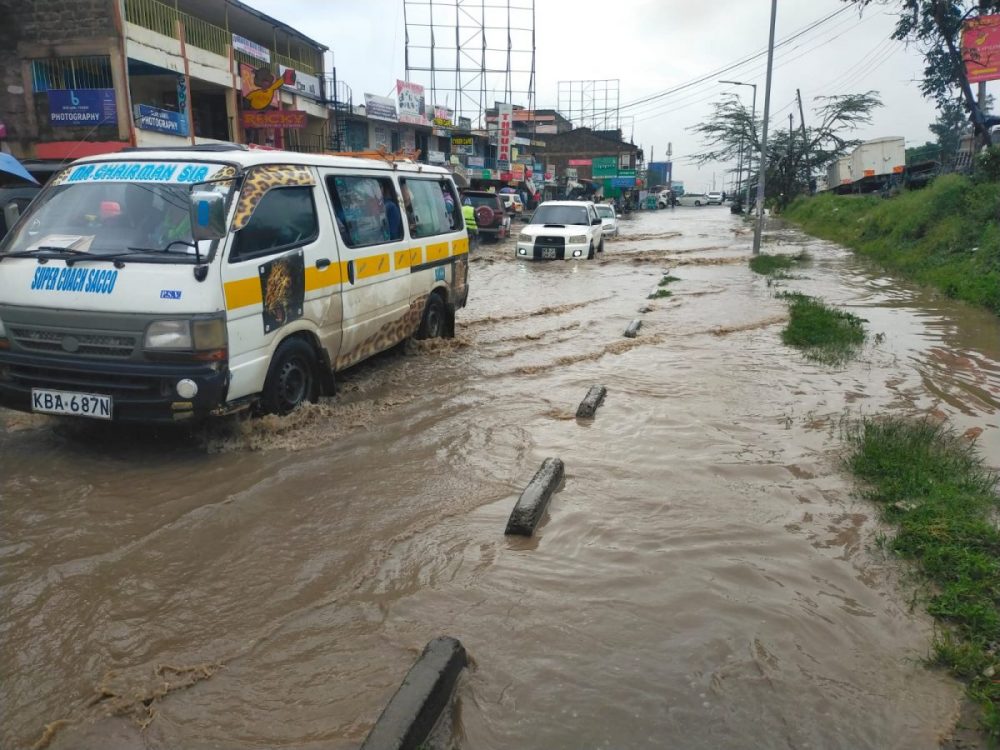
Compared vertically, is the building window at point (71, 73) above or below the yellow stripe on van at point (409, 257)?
above

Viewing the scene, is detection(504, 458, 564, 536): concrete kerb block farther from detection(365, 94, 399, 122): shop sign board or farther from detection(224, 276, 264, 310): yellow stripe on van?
detection(365, 94, 399, 122): shop sign board

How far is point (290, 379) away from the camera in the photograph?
5.75 metres

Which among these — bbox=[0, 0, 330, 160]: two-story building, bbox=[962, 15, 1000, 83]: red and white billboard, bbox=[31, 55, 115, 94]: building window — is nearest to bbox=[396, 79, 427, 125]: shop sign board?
bbox=[0, 0, 330, 160]: two-story building

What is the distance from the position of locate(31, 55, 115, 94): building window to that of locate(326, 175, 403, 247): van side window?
46.7 ft

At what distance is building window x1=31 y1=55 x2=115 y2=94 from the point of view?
1786cm

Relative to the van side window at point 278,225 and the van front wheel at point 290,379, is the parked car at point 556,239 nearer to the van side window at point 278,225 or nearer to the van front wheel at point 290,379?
the van side window at point 278,225

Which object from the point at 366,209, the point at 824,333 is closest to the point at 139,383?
the point at 366,209

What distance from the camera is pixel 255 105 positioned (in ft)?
75.6

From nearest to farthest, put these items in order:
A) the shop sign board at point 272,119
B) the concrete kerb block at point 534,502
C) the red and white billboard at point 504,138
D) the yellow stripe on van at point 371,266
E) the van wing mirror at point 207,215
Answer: the concrete kerb block at point 534,502 → the van wing mirror at point 207,215 → the yellow stripe on van at point 371,266 → the shop sign board at point 272,119 → the red and white billboard at point 504,138

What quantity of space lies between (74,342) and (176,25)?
1874 centimetres

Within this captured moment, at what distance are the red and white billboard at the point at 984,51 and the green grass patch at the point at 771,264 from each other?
861 centimetres

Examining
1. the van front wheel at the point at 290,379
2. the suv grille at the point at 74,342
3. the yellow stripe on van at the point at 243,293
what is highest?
the yellow stripe on van at the point at 243,293

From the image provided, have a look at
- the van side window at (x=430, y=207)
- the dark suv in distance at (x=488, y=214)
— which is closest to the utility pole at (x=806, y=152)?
the dark suv in distance at (x=488, y=214)

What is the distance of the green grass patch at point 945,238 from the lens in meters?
13.5
